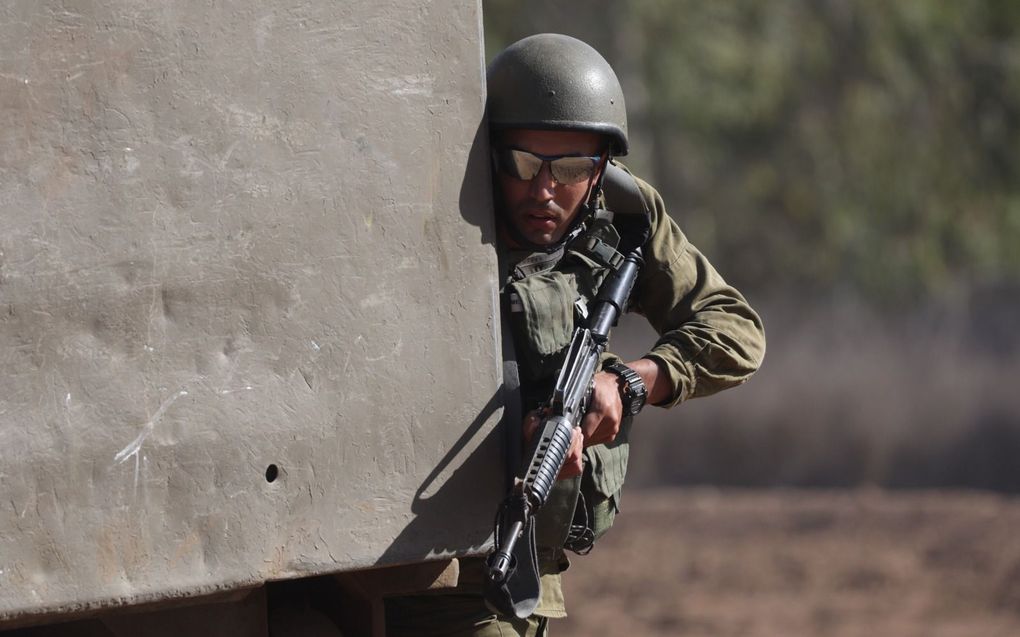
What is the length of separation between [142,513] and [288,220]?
56 centimetres

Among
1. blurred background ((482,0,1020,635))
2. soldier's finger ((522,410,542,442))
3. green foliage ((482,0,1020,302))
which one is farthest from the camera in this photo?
green foliage ((482,0,1020,302))

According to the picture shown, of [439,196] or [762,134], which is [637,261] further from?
[762,134]

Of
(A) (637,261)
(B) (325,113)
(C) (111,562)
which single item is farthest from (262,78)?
(A) (637,261)

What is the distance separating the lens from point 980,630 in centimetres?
906

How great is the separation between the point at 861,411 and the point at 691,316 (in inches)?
402

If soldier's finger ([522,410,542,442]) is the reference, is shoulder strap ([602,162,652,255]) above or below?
above

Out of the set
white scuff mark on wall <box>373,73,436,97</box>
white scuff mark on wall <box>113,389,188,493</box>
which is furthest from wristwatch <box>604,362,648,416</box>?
white scuff mark on wall <box>113,389,188,493</box>

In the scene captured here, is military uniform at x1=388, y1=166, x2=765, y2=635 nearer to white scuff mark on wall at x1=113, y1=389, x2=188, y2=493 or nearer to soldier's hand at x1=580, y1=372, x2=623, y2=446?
soldier's hand at x1=580, y1=372, x2=623, y2=446

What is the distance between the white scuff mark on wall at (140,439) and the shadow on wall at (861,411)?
11.0 metres

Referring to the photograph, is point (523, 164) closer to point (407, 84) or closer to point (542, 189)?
point (542, 189)

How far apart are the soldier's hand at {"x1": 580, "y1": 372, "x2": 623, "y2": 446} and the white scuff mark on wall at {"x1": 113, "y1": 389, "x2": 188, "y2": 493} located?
3.18 ft

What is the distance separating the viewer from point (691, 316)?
11.9 ft

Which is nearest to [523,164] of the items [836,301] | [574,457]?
[574,457]

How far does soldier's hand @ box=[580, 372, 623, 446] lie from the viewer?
3176 millimetres
